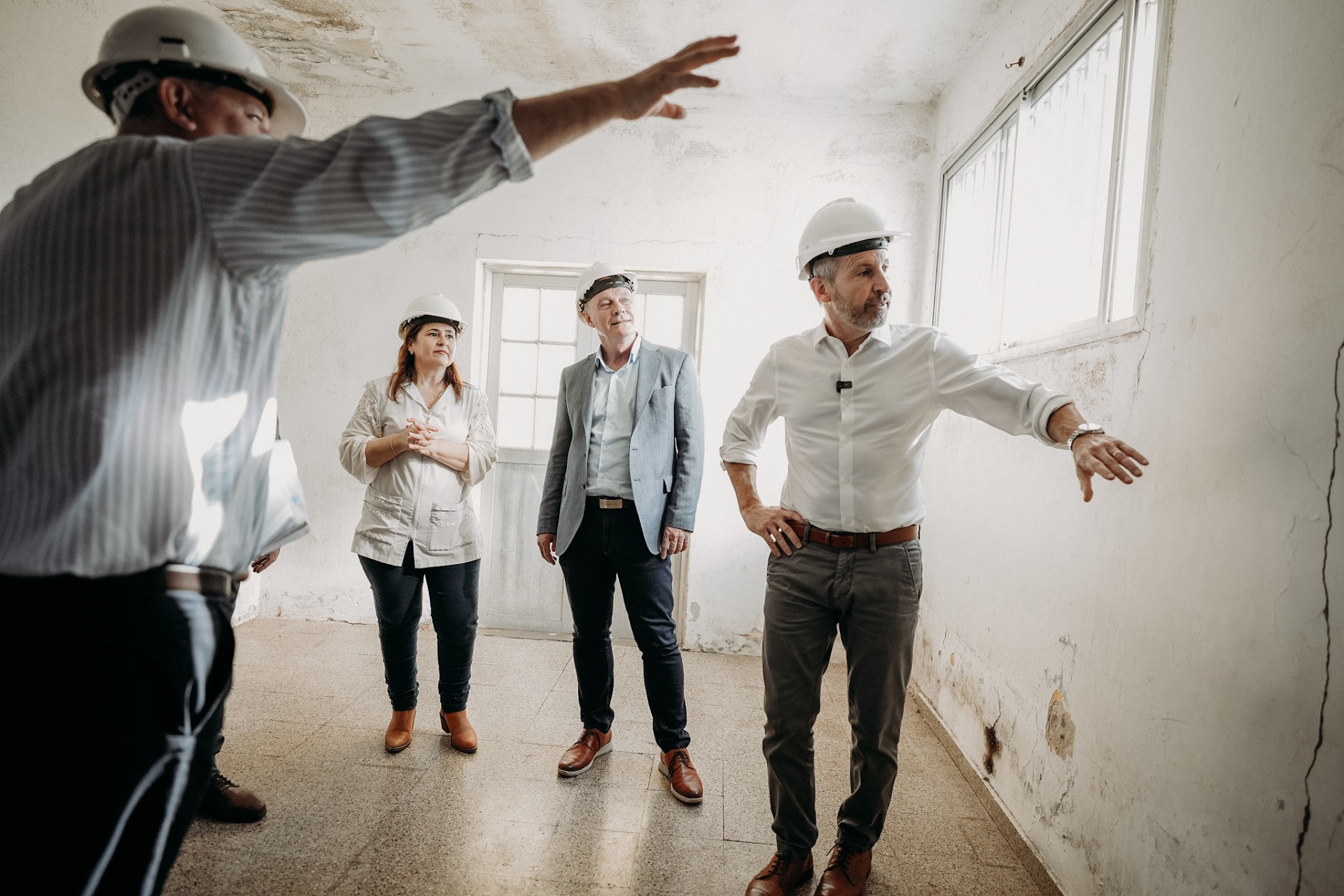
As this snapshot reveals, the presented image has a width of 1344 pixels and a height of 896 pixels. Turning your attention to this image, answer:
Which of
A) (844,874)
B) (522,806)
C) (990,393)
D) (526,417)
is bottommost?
(522,806)

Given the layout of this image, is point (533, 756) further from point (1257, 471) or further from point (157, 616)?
point (1257, 471)

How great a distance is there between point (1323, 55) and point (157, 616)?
7.04 feet

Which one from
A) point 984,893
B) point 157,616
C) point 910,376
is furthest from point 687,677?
point 157,616

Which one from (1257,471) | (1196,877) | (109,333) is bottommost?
(1196,877)

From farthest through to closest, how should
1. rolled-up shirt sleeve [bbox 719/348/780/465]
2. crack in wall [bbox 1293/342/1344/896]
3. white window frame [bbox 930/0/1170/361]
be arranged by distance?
1. rolled-up shirt sleeve [bbox 719/348/780/465]
2. white window frame [bbox 930/0/1170/361]
3. crack in wall [bbox 1293/342/1344/896]

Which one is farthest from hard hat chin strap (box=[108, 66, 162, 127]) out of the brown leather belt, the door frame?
the door frame

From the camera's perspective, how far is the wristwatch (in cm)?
156

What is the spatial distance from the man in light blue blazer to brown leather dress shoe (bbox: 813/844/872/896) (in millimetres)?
609

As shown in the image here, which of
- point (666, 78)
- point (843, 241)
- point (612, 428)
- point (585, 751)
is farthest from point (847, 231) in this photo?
point (585, 751)

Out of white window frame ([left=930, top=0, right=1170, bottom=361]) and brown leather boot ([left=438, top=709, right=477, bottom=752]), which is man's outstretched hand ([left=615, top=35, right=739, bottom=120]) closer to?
white window frame ([left=930, top=0, right=1170, bottom=361])

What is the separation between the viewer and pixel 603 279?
9.20 ft

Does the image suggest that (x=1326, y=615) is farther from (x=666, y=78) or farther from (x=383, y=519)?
(x=383, y=519)

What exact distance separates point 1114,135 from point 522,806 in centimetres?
286

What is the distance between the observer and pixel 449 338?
2.91 metres
